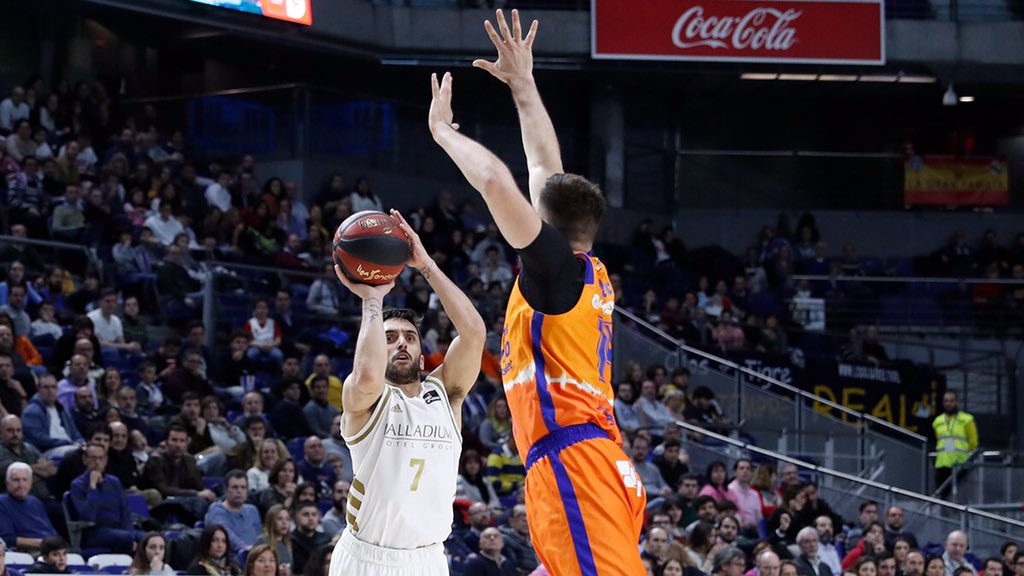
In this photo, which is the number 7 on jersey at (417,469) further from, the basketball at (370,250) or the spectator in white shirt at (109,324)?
the spectator in white shirt at (109,324)

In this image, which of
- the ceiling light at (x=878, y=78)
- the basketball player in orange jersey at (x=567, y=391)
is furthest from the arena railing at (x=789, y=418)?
the basketball player in orange jersey at (x=567, y=391)

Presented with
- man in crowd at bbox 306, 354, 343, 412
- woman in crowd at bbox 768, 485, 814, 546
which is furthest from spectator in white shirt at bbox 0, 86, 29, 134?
woman in crowd at bbox 768, 485, 814, 546

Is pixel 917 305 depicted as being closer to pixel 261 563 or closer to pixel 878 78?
pixel 878 78

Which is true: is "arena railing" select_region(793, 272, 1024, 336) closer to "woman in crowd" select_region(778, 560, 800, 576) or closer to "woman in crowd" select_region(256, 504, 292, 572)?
"woman in crowd" select_region(778, 560, 800, 576)

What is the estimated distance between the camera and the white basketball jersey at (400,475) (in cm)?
690

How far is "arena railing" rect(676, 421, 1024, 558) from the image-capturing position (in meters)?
16.9

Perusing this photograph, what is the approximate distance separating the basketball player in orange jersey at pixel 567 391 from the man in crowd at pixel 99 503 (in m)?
6.69

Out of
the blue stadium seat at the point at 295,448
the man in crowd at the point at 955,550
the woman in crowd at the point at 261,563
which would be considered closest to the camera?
the woman in crowd at the point at 261,563

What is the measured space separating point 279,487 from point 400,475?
6395 mm

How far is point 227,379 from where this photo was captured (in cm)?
1622

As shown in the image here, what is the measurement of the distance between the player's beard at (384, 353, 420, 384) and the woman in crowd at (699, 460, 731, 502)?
931cm

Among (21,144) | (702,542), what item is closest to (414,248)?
(702,542)

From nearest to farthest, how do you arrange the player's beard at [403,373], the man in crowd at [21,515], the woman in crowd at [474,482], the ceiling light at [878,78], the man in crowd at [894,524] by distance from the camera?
the player's beard at [403,373] < the man in crowd at [21,515] < the woman in crowd at [474,482] < the man in crowd at [894,524] < the ceiling light at [878,78]

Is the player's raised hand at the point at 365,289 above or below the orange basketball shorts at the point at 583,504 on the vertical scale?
above
